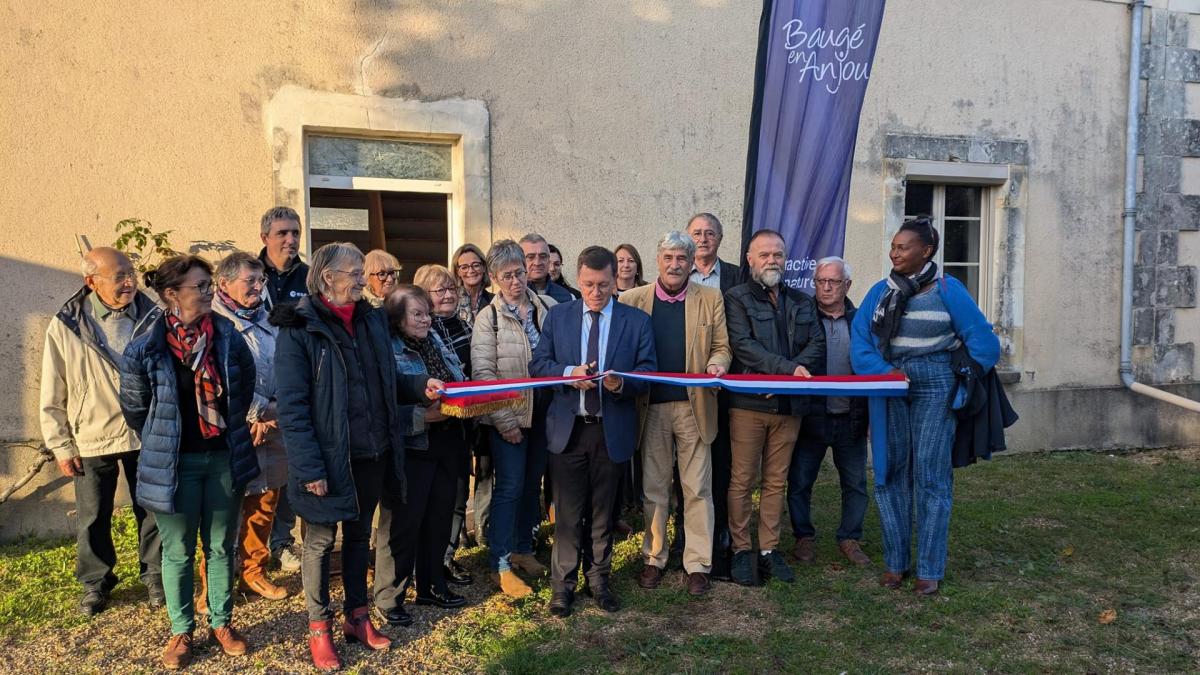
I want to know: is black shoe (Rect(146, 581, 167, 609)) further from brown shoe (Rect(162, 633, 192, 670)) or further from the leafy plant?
the leafy plant

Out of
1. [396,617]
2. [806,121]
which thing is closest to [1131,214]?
[806,121]

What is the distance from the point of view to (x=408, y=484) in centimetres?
424

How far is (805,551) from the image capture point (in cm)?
532

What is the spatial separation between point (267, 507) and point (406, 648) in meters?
1.34

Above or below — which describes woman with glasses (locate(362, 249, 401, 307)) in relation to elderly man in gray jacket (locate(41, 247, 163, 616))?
above

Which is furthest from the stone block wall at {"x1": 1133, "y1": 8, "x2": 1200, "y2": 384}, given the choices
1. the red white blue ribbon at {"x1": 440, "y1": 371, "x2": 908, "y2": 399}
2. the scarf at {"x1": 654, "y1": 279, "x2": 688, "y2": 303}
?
the scarf at {"x1": 654, "y1": 279, "x2": 688, "y2": 303}

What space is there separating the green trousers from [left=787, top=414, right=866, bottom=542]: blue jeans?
327 cm

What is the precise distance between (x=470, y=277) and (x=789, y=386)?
1.95 metres

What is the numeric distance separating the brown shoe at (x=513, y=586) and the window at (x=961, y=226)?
18.2 feet

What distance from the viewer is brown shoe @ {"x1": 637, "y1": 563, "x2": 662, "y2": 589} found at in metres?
4.80

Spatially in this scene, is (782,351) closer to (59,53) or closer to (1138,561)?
(1138,561)

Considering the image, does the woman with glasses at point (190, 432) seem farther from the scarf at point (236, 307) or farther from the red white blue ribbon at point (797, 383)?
the red white blue ribbon at point (797, 383)

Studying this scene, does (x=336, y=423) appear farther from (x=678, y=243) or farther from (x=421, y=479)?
(x=678, y=243)

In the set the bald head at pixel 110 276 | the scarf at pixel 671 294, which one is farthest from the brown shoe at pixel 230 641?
the scarf at pixel 671 294
